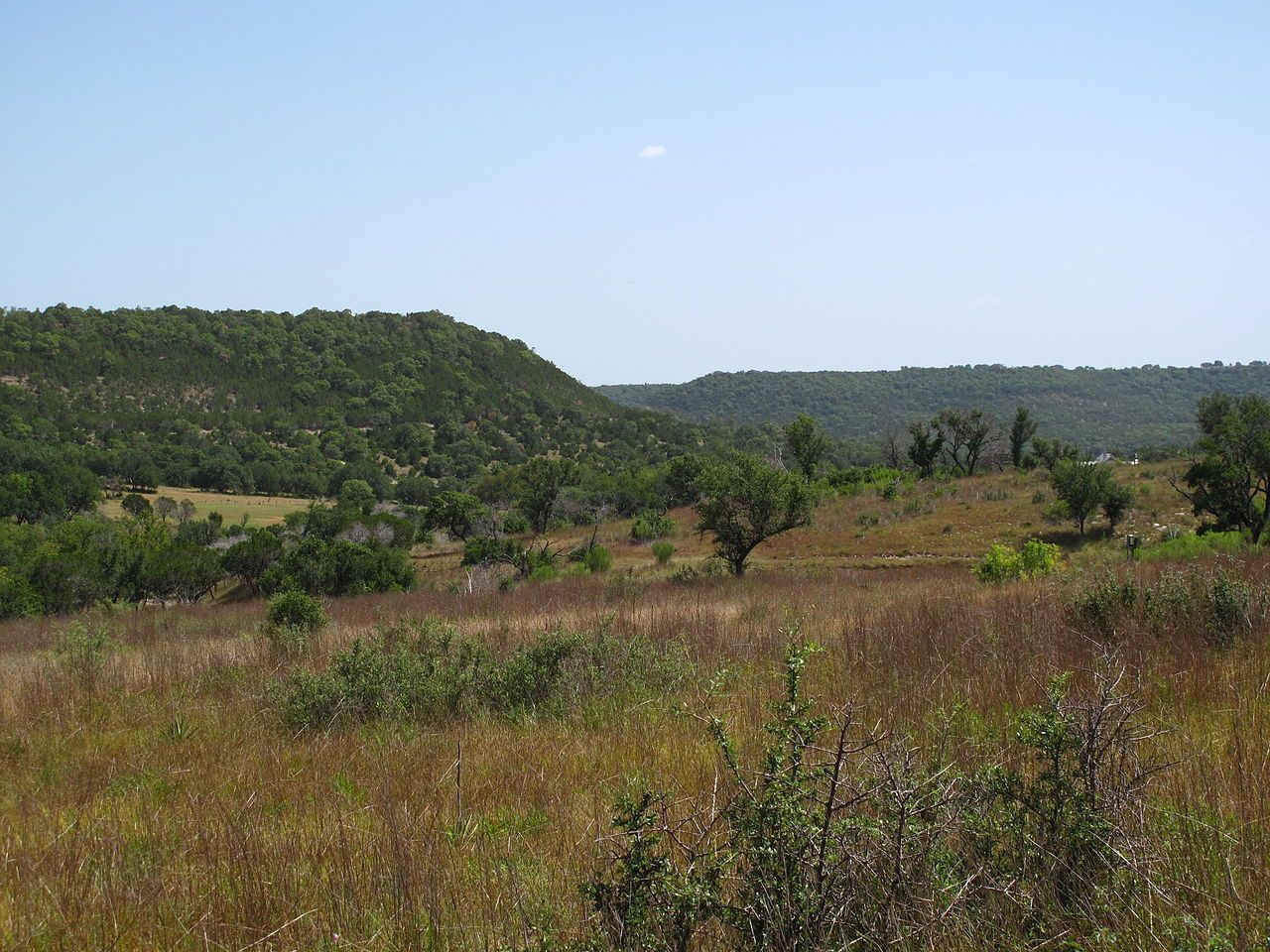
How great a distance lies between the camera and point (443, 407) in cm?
12825

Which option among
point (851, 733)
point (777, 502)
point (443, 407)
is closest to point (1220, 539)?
point (777, 502)

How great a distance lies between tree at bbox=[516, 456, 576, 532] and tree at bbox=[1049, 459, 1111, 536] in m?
32.1

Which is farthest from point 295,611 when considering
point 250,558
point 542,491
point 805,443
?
point 805,443

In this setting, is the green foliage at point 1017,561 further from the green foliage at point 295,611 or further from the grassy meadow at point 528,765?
the green foliage at point 295,611

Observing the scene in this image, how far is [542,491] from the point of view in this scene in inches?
2265

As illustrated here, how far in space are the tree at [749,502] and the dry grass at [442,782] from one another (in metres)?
19.0

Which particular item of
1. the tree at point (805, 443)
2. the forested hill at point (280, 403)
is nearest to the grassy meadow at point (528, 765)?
the tree at point (805, 443)

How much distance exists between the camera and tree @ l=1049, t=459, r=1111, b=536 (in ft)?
112

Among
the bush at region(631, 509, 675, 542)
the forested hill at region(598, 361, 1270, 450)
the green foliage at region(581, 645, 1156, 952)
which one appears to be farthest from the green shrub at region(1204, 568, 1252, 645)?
the forested hill at region(598, 361, 1270, 450)

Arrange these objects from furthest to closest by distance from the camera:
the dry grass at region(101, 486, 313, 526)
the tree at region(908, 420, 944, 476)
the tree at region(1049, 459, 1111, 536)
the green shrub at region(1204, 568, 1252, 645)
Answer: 1. the dry grass at region(101, 486, 313, 526)
2. the tree at region(908, 420, 944, 476)
3. the tree at region(1049, 459, 1111, 536)
4. the green shrub at region(1204, 568, 1252, 645)

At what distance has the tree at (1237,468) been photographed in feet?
90.9

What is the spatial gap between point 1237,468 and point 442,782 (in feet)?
106

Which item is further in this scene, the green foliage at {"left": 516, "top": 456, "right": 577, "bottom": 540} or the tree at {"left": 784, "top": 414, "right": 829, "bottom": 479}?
the green foliage at {"left": 516, "top": 456, "right": 577, "bottom": 540}

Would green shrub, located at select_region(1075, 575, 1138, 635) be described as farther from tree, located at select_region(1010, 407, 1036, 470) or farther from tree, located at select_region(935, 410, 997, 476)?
tree, located at select_region(1010, 407, 1036, 470)
